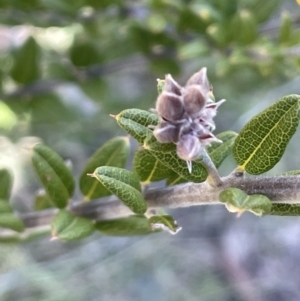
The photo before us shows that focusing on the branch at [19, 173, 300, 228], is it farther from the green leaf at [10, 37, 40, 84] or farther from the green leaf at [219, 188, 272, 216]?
the green leaf at [10, 37, 40, 84]

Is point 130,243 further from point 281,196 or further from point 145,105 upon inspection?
point 281,196

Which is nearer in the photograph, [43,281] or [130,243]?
[43,281]

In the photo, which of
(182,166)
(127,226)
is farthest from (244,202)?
(127,226)

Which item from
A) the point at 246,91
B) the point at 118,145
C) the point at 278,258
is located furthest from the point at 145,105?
the point at 278,258

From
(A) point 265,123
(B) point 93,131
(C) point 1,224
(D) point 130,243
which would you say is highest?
(A) point 265,123

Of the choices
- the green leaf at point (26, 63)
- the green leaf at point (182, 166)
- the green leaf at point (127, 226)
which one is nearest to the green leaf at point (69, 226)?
the green leaf at point (127, 226)

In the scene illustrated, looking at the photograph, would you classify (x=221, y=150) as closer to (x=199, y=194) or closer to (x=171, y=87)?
(x=199, y=194)

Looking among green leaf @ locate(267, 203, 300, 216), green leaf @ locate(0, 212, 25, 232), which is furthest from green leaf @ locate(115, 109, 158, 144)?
green leaf @ locate(0, 212, 25, 232)

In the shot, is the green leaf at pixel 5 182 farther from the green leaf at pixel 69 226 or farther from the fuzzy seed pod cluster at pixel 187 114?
the fuzzy seed pod cluster at pixel 187 114
